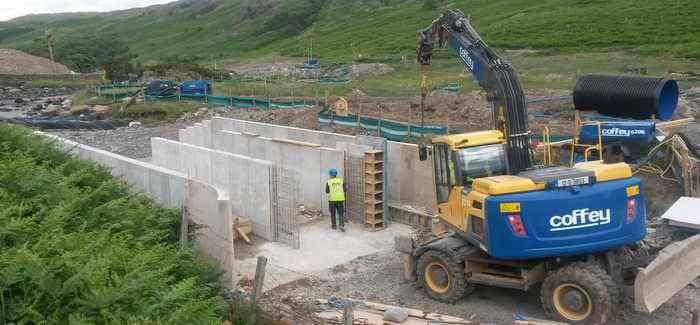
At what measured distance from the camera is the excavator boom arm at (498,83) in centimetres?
1080

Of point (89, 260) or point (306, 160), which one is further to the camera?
point (306, 160)

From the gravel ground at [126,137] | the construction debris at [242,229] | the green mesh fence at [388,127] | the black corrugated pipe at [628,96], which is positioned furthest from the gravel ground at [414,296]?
the gravel ground at [126,137]

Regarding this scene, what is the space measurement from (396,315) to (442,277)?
136 cm

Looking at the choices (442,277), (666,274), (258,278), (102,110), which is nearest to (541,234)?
(666,274)

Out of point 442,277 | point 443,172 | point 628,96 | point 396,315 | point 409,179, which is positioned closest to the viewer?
point 396,315

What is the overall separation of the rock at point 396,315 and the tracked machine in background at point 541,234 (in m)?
1.13

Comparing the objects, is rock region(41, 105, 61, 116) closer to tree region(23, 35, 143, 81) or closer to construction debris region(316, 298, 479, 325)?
construction debris region(316, 298, 479, 325)

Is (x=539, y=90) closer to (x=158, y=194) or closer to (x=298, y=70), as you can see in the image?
(x=158, y=194)

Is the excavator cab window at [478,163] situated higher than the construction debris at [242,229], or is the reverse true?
the excavator cab window at [478,163]

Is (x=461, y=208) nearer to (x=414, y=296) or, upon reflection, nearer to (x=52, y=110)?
(x=414, y=296)

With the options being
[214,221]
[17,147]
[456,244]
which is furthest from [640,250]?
[17,147]

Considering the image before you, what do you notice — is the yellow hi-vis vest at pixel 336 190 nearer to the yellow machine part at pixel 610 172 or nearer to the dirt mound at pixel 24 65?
the yellow machine part at pixel 610 172

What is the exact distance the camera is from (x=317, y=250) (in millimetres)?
13406

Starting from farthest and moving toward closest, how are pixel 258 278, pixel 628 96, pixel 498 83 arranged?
pixel 628 96
pixel 498 83
pixel 258 278
